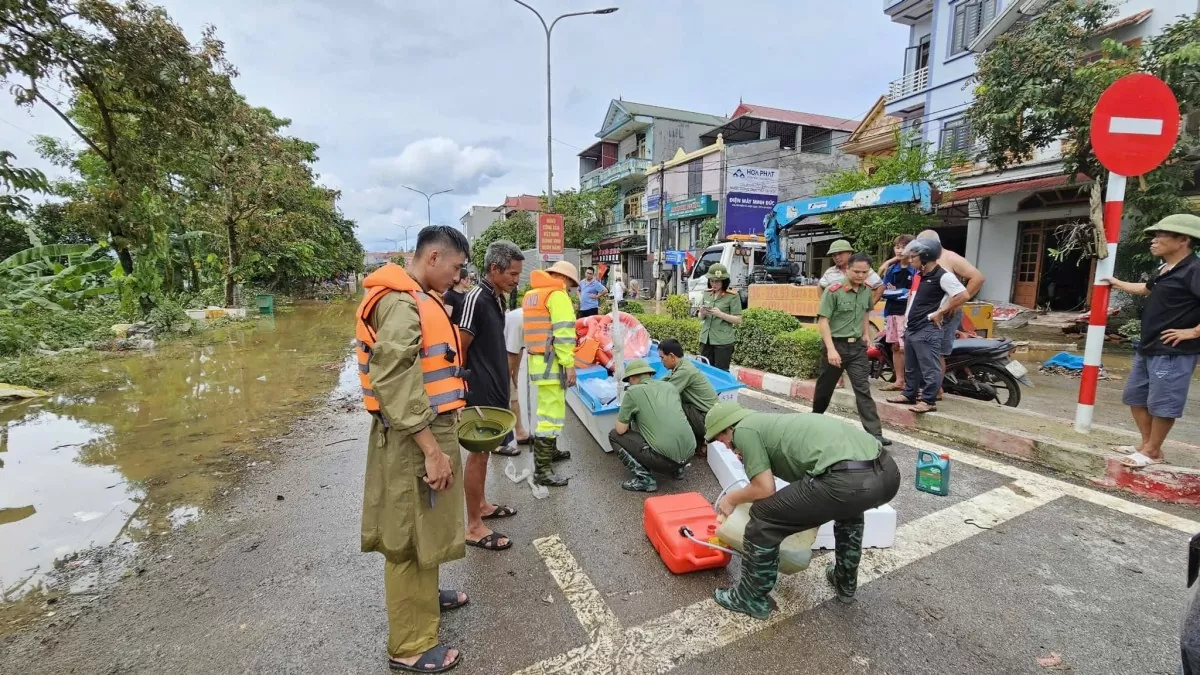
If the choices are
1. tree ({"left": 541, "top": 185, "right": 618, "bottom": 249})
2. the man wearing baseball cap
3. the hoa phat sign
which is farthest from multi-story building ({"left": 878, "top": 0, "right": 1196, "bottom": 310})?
tree ({"left": 541, "top": 185, "right": 618, "bottom": 249})

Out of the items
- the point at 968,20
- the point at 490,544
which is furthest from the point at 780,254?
the point at 490,544

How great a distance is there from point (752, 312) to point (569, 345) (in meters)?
4.42

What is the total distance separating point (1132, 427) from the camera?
508 centimetres

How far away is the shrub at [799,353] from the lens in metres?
6.39

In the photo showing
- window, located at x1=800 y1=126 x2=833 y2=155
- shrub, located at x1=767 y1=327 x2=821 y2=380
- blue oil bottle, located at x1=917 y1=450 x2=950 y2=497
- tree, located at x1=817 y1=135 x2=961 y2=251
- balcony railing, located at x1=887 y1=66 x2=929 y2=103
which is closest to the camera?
blue oil bottle, located at x1=917 y1=450 x2=950 y2=497

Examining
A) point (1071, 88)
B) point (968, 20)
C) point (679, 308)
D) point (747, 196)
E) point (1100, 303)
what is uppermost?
point (968, 20)

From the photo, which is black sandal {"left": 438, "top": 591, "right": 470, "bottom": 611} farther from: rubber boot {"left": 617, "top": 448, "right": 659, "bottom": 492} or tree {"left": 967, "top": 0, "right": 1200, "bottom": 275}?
tree {"left": 967, "top": 0, "right": 1200, "bottom": 275}

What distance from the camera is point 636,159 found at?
31484mm

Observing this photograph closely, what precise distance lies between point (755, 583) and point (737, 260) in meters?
13.3

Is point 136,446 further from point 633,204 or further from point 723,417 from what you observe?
point 633,204

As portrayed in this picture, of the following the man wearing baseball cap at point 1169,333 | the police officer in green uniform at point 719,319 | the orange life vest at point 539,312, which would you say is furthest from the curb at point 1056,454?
the orange life vest at point 539,312

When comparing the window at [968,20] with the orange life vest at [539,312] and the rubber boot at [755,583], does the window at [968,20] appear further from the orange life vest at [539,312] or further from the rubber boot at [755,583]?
the rubber boot at [755,583]

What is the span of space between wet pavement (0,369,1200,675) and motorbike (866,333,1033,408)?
1.98 metres

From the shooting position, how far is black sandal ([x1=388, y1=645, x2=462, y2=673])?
2.12m
